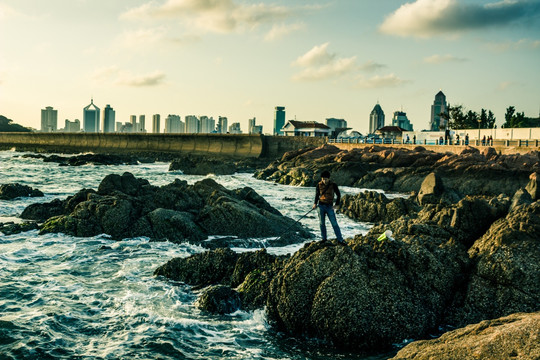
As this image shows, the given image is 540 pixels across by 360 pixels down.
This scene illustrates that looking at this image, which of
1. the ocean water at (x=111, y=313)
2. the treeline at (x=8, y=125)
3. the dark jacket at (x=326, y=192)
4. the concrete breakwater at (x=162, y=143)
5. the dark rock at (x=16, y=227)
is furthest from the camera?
the treeline at (x=8, y=125)

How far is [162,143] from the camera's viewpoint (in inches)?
3184

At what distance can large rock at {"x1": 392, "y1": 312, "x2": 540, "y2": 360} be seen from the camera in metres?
4.90

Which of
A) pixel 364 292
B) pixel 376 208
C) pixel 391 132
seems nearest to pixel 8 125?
pixel 391 132

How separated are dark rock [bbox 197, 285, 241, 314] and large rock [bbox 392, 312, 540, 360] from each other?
158 inches

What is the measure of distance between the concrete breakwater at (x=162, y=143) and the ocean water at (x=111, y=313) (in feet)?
178

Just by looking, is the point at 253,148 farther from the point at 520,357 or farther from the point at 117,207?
the point at 520,357

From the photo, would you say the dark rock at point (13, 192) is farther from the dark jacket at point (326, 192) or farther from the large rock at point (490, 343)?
the large rock at point (490, 343)

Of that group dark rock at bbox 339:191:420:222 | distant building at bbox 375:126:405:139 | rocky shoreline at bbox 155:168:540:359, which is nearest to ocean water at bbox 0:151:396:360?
rocky shoreline at bbox 155:168:540:359

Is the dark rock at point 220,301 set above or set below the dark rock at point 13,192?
below

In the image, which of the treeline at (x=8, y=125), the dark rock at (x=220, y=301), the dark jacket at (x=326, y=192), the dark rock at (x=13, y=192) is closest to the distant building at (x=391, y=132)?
the dark rock at (x=13, y=192)

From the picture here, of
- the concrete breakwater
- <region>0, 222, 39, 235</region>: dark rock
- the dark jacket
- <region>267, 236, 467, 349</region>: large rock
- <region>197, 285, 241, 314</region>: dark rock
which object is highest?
the concrete breakwater

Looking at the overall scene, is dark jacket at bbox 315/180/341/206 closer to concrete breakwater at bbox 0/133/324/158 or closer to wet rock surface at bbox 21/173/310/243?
wet rock surface at bbox 21/173/310/243

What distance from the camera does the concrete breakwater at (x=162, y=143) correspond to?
68.3 m

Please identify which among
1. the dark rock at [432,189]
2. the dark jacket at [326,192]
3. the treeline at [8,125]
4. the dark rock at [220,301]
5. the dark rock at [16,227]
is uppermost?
the treeline at [8,125]
